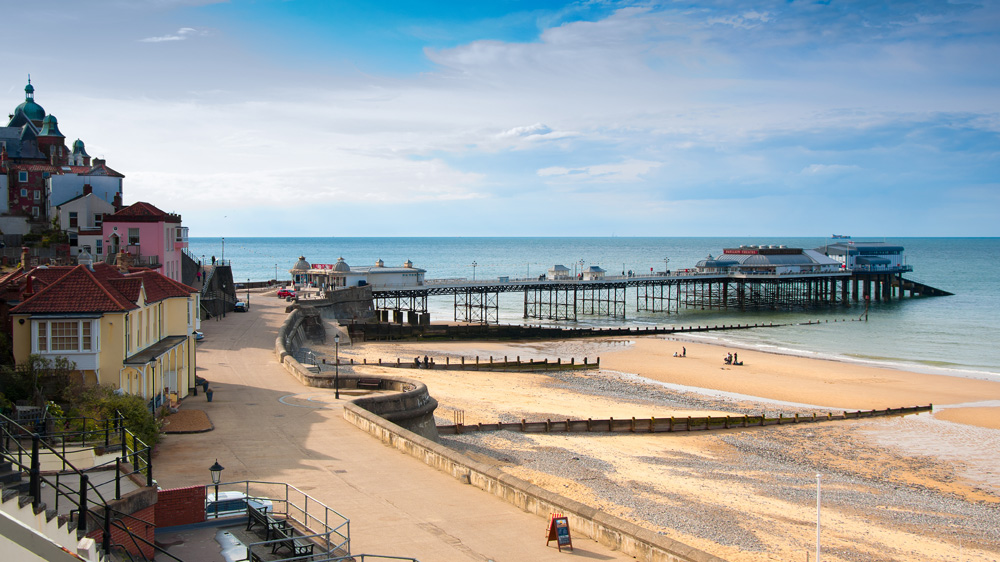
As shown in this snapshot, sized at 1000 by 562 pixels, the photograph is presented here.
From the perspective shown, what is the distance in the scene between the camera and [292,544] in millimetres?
12273

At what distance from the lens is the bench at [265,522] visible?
13.0m

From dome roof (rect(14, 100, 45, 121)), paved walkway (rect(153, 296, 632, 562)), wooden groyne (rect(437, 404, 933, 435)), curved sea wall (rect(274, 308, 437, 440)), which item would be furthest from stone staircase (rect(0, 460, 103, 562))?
dome roof (rect(14, 100, 45, 121))

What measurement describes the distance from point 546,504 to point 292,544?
5.33 meters

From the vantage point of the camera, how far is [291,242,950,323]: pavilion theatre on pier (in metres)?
78.8

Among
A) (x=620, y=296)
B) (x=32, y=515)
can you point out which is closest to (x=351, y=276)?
(x=620, y=296)

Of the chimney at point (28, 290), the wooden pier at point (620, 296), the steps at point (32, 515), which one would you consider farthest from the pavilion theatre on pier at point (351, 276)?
the steps at point (32, 515)

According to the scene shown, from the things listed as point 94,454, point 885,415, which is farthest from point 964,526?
point 94,454

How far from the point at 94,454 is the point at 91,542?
422cm

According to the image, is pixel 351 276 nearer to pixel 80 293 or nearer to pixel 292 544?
pixel 80 293

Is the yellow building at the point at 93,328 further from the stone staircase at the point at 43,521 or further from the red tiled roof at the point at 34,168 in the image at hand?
Answer: the red tiled roof at the point at 34,168

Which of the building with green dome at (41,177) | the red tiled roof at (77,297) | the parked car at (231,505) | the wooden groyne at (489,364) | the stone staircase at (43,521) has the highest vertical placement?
the building with green dome at (41,177)

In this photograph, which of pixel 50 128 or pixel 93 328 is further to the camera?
pixel 50 128

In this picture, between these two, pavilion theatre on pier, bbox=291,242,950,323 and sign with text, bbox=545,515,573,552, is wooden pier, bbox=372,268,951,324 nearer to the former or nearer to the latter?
pavilion theatre on pier, bbox=291,242,950,323

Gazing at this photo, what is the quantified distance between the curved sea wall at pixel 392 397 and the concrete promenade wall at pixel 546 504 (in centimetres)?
314
